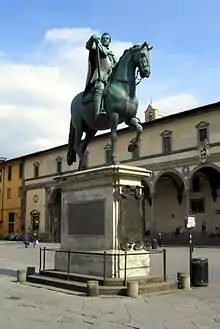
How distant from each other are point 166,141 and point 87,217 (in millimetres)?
34953

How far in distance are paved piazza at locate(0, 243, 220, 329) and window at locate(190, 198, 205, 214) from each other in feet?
112

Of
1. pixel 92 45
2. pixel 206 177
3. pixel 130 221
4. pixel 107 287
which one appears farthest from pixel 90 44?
pixel 206 177

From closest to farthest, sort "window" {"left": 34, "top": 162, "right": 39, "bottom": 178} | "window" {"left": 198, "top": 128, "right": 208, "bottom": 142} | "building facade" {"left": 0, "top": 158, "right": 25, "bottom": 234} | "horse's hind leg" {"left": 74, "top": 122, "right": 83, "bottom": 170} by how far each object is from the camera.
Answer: "horse's hind leg" {"left": 74, "top": 122, "right": 83, "bottom": 170} → "window" {"left": 198, "top": 128, "right": 208, "bottom": 142} → "window" {"left": 34, "top": 162, "right": 39, "bottom": 178} → "building facade" {"left": 0, "top": 158, "right": 25, "bottom": 234}

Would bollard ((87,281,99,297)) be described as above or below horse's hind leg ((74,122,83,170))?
below

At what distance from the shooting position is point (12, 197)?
7131cm

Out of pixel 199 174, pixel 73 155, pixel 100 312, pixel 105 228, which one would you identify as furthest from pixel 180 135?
pixel 100 312

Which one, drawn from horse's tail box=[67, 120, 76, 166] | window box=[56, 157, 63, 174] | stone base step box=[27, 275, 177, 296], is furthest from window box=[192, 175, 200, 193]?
stone base step box=[27, 275, 177, 296]

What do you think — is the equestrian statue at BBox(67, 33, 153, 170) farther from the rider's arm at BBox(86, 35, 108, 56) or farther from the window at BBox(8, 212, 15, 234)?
the window at BBox(8, 212, 15, 234)

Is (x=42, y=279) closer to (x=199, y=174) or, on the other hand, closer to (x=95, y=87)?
(x=95, y=87)

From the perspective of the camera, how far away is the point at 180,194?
47.1m

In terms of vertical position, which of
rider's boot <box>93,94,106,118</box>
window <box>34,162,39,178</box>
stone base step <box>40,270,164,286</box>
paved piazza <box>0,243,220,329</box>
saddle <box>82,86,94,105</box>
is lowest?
paved piazza <box>0,243,220,329</box>

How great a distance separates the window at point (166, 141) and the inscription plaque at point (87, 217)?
111ft

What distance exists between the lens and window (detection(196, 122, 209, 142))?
41.9 meters

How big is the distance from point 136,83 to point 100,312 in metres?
5.99
